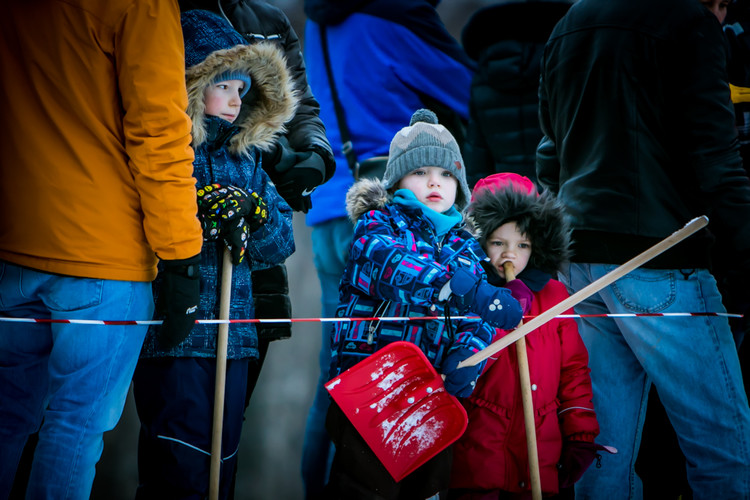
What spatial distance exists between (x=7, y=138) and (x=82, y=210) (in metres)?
0.26

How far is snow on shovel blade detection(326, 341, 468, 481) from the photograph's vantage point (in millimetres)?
2027

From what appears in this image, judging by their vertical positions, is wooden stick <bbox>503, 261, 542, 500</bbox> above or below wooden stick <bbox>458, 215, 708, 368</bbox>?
below

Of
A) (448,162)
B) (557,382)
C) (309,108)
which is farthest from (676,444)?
(309,108)

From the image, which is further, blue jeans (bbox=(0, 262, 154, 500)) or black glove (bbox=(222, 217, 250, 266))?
black glove (bbox=(222, 217, 250, 266))

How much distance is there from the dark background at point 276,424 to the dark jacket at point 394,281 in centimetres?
80

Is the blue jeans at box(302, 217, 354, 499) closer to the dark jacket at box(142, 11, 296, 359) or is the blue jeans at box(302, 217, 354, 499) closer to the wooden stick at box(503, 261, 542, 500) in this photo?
the dark jacket at box(142, 11, 296, 359)

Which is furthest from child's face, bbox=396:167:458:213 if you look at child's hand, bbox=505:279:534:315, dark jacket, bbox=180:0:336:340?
dark jacket, bbox=180:0:336:340

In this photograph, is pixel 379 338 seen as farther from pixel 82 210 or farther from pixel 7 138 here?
pixel 7 138

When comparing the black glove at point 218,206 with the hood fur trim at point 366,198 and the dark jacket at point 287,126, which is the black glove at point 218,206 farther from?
the dark jacket at point 287,126

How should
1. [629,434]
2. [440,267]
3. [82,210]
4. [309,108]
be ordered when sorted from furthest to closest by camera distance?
[309,108] < [629,434] < [440,267] < [82,210]

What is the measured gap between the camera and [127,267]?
5.95 ft

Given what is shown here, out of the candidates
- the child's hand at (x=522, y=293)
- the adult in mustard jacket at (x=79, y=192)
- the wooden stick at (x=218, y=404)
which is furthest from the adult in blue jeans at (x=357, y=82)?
the adult in mustard jacket at (x=79, y=192)

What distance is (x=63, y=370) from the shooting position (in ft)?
5.76

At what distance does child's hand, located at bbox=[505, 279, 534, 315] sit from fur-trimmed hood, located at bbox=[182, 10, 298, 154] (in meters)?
0.90
